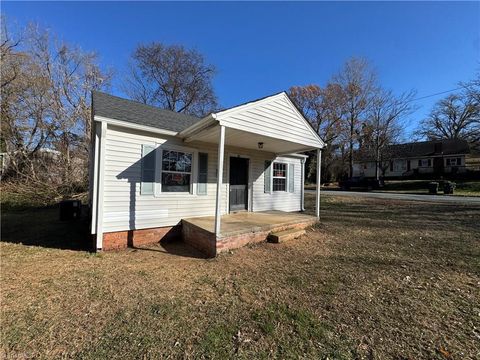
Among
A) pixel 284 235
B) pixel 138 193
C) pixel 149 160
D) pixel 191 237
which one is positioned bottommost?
pixel 191 237

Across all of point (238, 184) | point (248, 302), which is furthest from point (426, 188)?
point (248, 302)

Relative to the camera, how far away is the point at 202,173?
7496 mm

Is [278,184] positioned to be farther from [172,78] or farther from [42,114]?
[172,78]

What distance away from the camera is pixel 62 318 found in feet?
9.70

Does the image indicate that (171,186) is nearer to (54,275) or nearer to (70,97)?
(54,275)

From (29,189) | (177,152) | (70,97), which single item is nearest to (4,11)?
(70,97)

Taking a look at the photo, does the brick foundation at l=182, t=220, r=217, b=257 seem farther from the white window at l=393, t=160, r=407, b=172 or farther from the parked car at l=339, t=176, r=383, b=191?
the white window at l=393, t=160, r=407, b=172

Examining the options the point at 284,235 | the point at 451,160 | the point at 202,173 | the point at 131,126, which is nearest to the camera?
the point at 131,126

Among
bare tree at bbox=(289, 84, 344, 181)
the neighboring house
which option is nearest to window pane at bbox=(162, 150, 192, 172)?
bare tree at bbox=(289, 84, 344, 181)

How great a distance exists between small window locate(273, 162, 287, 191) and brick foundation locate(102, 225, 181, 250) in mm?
4688

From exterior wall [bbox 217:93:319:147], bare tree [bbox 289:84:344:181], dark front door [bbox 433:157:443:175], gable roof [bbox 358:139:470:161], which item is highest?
bare tree [bbox 289:84:344:181]

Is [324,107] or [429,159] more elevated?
[324,107]

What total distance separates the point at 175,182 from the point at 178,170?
1.21ft

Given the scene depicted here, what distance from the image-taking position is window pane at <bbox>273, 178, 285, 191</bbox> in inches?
394
